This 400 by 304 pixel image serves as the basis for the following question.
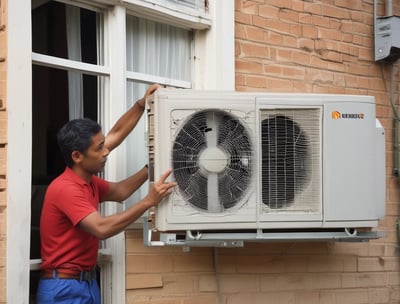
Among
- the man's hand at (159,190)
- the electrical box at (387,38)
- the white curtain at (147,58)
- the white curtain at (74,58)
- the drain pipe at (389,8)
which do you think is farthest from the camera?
the drain pipe at (389,8)

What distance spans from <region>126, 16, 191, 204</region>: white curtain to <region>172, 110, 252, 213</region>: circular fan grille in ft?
2.15

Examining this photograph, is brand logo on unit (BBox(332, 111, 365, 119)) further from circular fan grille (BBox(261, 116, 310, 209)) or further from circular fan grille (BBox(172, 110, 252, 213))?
circular fan grille (BBox(172, 110, 252, 213))

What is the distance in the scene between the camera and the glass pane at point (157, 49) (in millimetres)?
4621

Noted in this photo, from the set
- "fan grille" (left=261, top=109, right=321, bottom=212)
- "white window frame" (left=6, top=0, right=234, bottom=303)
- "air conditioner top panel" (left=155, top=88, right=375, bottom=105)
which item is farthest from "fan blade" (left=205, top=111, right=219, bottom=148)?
"white window frame" (left=6, top=0, right=234, bottom=303)

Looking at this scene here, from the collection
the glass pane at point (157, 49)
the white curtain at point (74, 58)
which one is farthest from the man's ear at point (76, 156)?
the glass pane at point (157, 49)

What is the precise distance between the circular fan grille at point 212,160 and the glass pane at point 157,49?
82 cm

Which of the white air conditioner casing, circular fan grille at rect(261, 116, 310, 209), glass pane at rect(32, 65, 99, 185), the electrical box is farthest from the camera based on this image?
the electrical box

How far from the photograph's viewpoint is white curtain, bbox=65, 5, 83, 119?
4.34 meters

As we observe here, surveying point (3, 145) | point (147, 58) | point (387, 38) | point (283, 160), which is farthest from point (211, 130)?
point (387, 38)

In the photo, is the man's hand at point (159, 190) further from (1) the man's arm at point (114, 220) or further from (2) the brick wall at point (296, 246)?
(2) the brick wall at point (296, 246)

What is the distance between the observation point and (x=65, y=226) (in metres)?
3.84

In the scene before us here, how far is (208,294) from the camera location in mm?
4691

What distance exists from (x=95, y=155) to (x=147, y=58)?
3.28ft

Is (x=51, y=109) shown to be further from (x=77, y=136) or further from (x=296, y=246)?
(x=296, y=246)
